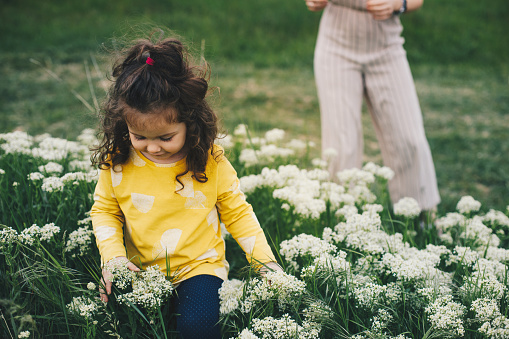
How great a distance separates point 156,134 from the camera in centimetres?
193

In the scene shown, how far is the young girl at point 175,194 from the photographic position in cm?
196

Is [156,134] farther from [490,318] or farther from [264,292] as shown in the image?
[490,318]

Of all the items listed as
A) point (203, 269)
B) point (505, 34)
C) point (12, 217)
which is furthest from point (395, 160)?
point (505, 34)

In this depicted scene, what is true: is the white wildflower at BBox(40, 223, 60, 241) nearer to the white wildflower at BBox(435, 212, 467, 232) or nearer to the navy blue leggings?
the navy blue leggings

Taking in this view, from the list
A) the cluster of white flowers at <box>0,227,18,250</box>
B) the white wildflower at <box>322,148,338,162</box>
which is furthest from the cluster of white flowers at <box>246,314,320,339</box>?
the white wildflower at <box>322,148,338,162</box>

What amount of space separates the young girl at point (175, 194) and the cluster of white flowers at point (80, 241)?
0.46 ft

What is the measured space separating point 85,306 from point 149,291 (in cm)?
28

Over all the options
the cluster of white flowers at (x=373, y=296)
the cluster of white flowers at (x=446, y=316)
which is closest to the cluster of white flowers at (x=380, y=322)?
the cluster of white flowers at (x=373, y=296)

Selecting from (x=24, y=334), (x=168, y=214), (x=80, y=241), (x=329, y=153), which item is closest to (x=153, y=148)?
(x=168, y=214)

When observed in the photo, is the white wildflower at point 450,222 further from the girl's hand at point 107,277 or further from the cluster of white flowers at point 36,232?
the cluster of white flowers at point 36,232

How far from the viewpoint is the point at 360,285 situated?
2074 mm

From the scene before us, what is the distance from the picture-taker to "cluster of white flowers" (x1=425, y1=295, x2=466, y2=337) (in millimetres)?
1826

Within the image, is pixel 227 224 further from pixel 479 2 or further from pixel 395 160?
pixel 479 2

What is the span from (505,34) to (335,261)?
10.3 m
